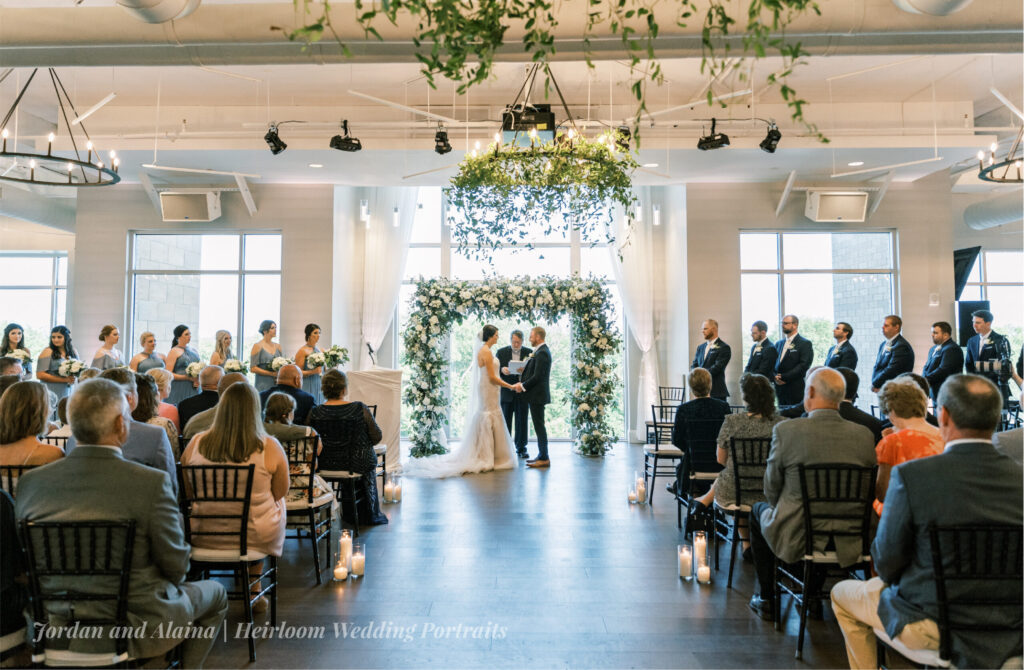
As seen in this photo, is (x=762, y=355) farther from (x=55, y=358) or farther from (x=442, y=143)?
(x=55, y=358)

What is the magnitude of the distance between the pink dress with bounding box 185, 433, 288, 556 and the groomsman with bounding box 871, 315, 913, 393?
7299mm

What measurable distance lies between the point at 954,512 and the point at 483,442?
249 inches

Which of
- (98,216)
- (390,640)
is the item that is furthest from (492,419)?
(98,216)

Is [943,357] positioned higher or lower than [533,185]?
lower

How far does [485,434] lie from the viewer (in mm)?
8164

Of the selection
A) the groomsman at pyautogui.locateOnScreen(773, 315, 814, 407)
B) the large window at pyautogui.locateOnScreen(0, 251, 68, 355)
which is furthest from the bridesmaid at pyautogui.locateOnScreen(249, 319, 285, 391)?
the large window at pyautogui.locateOnScreen(0, 251, 68, 355)

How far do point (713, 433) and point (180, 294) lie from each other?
8.93 metres

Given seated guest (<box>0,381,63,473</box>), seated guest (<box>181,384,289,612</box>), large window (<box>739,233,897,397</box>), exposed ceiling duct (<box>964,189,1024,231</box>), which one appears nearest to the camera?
seated guest (<box>0,381,63,473</box>)

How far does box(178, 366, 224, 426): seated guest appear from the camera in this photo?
15.2 ft

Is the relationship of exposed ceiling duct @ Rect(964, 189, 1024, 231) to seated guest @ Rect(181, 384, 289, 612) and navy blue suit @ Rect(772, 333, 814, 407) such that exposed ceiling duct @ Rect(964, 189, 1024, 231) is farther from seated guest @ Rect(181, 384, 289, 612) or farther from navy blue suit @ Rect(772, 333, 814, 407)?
seated guest @ Rect(181, 384, 289, 612)

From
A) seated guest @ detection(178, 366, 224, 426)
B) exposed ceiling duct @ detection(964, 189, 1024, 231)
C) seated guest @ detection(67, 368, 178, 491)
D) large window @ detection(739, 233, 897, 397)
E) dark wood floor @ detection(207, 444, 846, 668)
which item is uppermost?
exposed ceiling duct @ detection(964, 189, 1024, 231)

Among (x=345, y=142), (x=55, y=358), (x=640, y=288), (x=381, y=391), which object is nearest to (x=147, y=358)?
(x=55, y=358)

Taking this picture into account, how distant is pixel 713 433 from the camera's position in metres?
4.77

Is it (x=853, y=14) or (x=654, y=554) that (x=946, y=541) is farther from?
(x=853, y=14)
